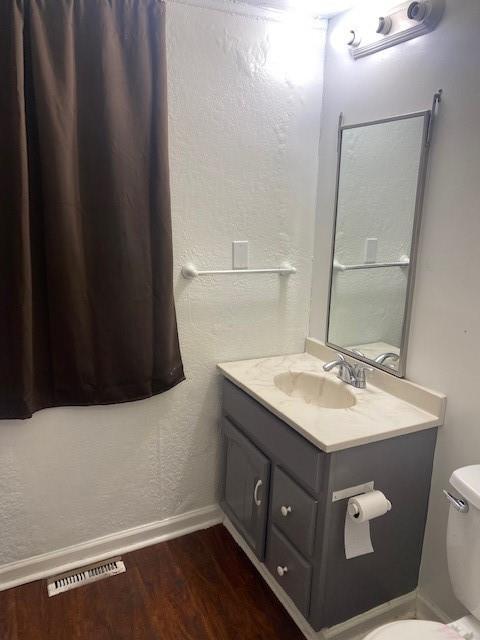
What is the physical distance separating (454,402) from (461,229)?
1.83 feet

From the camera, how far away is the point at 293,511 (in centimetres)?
160

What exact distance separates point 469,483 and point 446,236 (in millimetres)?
760

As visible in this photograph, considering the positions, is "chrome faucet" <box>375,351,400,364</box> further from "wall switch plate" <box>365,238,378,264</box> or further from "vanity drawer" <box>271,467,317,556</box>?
"vanity drawer" <box>271,467,317,556</box>

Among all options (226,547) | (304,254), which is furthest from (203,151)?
(226,547)

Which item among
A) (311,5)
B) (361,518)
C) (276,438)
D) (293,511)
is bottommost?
(293,511)

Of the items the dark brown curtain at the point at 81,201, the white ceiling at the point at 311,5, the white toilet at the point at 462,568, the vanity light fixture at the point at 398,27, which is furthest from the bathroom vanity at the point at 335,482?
the white ceiling at the point at 311,5

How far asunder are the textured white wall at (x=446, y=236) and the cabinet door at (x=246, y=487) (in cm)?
60

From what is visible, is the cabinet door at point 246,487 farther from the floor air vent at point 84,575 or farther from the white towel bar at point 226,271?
the white towel bar at point 226,271

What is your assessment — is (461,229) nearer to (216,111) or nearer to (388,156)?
(388,156)

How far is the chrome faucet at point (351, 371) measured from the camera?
1.83m

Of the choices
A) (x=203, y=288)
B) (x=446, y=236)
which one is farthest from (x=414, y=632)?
(x=203, y=288)

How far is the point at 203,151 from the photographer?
6.10 ft

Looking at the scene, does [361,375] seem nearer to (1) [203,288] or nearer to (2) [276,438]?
(2) [276,438]

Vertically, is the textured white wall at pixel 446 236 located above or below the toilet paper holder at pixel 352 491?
above
